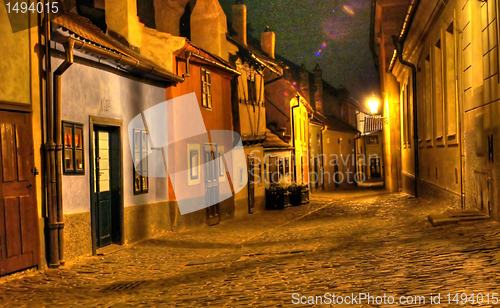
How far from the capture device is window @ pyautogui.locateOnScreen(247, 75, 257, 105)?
23344 mm

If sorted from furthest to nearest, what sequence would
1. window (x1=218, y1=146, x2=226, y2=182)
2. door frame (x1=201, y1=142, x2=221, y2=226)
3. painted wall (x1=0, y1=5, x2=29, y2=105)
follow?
window (x1=218, y1=146, x2=226, y2=182) < door frame (x1=201, y1=142, x2=221, y2=226) < painted wall (x1=0, y1=5, x2=29, y2=105)

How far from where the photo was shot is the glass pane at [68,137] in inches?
377

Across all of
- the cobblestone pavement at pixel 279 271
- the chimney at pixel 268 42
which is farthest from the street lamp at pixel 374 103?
the cobblestone pavement at pixel 279 271

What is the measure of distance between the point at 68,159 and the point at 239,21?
17804 millimetres

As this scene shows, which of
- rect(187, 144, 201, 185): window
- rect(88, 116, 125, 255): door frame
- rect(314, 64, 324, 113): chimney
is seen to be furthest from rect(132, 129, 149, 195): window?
rect(314, 64, 324, 113): chimney

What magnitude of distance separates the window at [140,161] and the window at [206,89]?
13.2ft

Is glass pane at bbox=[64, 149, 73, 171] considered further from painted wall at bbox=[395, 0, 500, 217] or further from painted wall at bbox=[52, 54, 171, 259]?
painted wall at bbox=[395, 0, 500, 217]

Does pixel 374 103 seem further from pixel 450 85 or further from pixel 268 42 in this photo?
pixel 450 85

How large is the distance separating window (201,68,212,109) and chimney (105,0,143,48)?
367cm

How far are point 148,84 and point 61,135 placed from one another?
13.5ft

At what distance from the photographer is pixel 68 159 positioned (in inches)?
382

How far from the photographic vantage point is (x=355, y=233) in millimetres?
12102

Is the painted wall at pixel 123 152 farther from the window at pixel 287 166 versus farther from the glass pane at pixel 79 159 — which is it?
the window at pixel 287 166

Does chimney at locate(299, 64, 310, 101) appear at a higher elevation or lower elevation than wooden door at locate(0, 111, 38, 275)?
higher
